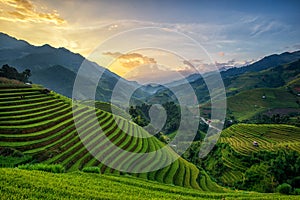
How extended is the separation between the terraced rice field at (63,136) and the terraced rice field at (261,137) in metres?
27.7

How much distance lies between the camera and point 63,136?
24703mm

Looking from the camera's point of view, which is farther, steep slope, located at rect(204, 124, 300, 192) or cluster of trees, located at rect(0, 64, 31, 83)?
cluster of trees, located at rect(0, 64, 31, 83)

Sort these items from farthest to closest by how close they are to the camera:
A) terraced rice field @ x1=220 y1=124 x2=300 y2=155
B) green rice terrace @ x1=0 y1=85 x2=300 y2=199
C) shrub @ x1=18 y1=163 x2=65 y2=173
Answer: terraced rice field @ x1=220 y1=124 x2=300 y2=155 < green rice terrace @ x1=0 y1=85 x2=300 y2=199 < shrub @ x1=18 y1=163 x2=65 y2=173

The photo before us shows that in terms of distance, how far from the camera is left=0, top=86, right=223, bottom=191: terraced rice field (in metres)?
21.2

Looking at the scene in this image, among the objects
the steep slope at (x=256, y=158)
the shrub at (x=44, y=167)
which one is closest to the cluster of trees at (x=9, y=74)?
the shrub at (x=44, y=167)

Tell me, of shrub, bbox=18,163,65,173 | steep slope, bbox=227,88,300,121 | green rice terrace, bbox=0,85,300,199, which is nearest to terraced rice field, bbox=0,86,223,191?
green rice terrace, bbox=0,85,300,199

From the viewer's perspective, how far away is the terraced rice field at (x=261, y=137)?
5119 cm

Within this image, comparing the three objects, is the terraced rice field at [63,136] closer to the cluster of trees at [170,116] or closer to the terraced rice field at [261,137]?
the terraced rice field at [261,137]

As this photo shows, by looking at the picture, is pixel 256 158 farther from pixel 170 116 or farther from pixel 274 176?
pixel 170 116

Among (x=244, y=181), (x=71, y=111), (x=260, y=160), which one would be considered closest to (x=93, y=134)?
(x=71, y=111)

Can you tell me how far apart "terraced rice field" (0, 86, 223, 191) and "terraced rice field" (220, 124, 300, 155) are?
27.7 m

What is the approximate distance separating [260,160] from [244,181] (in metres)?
9.60

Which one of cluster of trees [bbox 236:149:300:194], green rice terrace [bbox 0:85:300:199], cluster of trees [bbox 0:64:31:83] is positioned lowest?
cluster of trees [bbox 236:149:300:194]

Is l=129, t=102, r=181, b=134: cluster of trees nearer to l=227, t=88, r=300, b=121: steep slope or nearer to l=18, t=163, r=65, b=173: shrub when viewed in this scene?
l=227, t=88, r=300, b=121: steep slope
